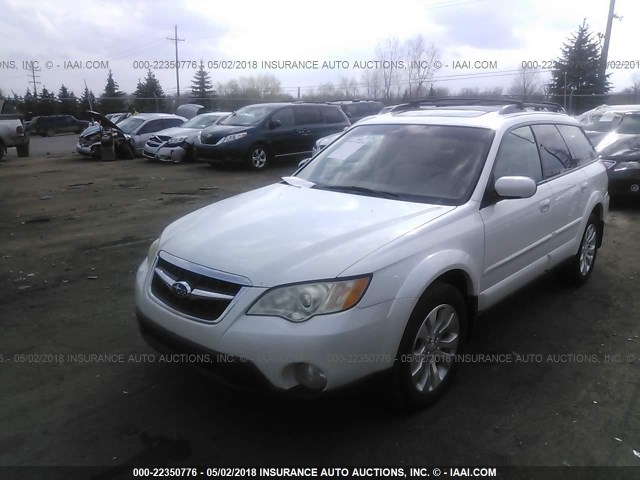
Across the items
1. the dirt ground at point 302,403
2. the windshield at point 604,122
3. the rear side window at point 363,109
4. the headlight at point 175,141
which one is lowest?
the dirt ground at point 302,403

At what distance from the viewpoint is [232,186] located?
36.4ft

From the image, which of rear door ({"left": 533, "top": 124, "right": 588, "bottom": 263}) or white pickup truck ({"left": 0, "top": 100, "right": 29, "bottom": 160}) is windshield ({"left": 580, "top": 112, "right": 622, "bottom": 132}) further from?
white pickup truck ({"left": 0, "top": 100, "right": 29, "bottom": 160})

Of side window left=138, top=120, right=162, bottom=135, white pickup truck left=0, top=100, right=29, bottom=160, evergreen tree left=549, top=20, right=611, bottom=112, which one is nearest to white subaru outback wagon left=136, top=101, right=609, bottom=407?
side window left=138, top=120, right=162, bottom=135

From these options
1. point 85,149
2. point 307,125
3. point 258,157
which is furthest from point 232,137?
point 85,149

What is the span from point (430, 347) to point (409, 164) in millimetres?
1431

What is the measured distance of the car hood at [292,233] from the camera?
107 inches

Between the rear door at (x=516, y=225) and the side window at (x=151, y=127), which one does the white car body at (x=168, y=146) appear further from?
the rear door at (x=516, y=225)

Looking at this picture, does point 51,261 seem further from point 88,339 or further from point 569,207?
point 569,207

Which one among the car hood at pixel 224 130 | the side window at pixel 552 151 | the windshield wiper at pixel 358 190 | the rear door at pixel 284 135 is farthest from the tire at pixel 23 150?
the side window at pixel 552 151

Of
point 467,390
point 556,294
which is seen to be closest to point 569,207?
point 556,294

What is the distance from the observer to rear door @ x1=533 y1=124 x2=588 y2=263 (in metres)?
4.37

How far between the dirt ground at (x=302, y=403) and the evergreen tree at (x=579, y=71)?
A: 2667cm

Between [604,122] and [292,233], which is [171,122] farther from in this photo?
[292,233]

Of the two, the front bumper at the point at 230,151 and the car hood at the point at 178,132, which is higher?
the car hood at the point at 178,132
